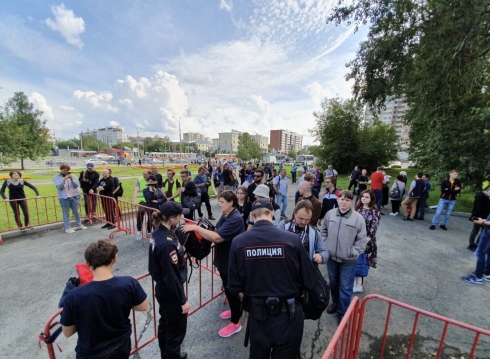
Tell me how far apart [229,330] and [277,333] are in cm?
146

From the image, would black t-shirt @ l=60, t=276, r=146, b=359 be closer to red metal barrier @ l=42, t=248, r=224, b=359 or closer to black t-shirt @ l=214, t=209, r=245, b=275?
red metal barrier @ l=42, t=248, r=224, b=359

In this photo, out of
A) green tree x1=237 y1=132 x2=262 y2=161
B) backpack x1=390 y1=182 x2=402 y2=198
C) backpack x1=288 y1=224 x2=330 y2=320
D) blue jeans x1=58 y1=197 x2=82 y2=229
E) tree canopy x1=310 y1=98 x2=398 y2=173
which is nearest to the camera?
backpack x1=288 y1=224 x2=330 y2=320

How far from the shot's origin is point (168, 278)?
2.15m

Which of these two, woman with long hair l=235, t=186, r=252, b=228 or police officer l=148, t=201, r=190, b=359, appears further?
woman with long hair l=235, t=186, r=252, b=228

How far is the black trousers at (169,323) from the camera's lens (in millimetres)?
2291

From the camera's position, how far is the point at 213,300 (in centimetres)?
370

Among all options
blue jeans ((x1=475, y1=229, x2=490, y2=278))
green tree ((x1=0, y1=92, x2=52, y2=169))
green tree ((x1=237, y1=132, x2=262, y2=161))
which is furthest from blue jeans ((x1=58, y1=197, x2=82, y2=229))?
green tree ((x1=237, y1=132, x2=262, y2=161))

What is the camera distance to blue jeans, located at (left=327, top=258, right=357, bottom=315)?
3.13 metres

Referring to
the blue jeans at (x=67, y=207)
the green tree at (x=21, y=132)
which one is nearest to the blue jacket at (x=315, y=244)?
the blue jeans at (x=67, y=207)

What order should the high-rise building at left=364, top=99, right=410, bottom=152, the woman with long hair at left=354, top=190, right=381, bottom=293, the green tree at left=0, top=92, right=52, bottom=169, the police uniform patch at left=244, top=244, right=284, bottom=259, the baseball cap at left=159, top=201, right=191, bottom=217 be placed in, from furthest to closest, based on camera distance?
1. the green tree at left=0, top=92, right=52, bottom=169
2. the high-rise building at left=364, top=99, right=410, bottom=152
3. the woman with long hair at left=354, top=190, right=381, bottom=293
4. the baseball cap at left=159, top=201, right=191, bottom=217
5. the police uniform patch at left=244, top=244, right=284, bottom=259

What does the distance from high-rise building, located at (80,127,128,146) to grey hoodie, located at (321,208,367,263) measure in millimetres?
179035

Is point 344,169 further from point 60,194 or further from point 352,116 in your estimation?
point 60,194

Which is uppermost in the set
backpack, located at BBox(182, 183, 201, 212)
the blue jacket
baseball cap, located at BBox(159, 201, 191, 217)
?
baseball cap, located at BBox(159, 201, 191, 217)

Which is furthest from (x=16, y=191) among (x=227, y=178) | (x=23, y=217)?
(x=227, y=178)
